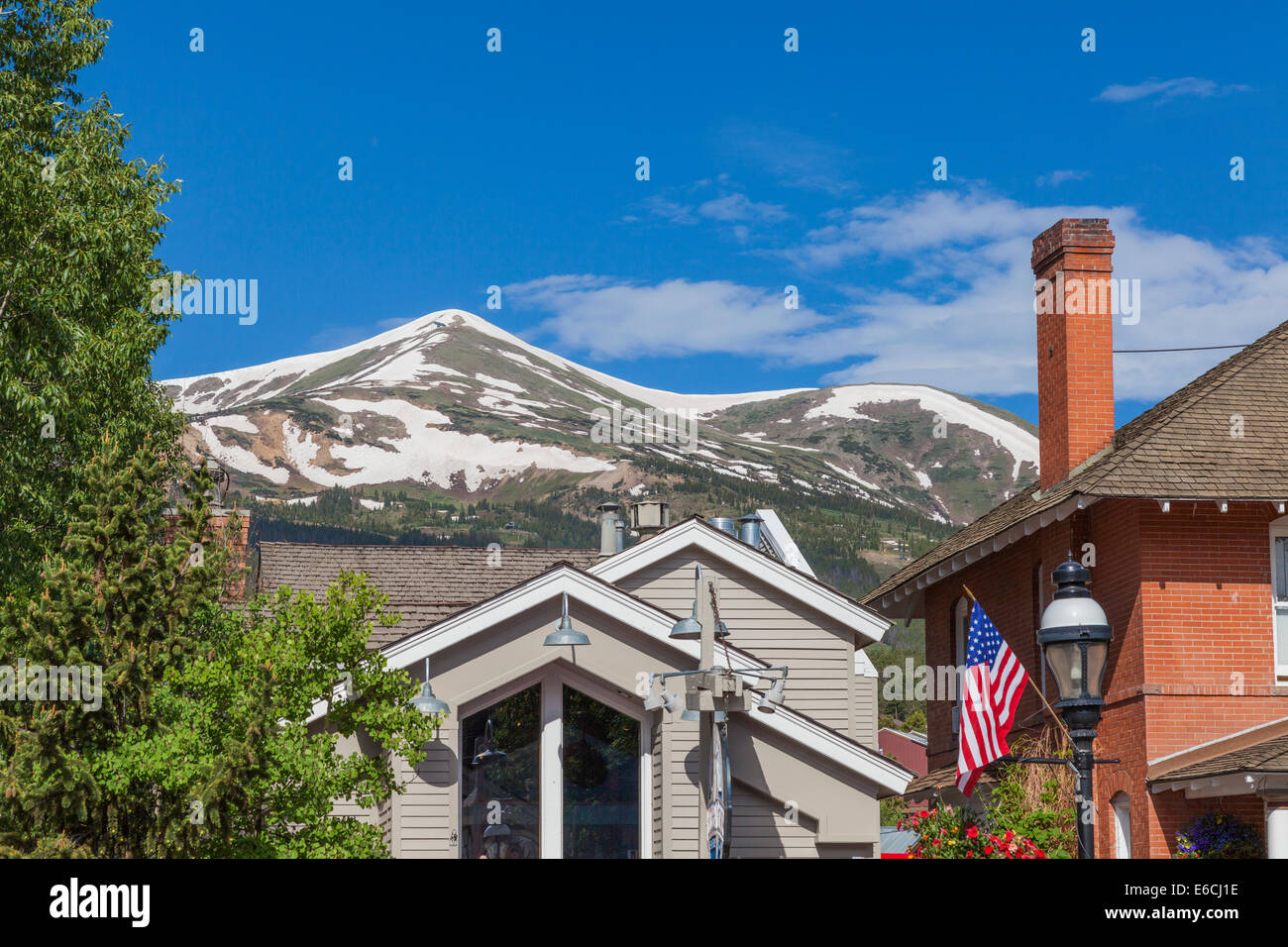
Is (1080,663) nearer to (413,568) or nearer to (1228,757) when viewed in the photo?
(1228,757)

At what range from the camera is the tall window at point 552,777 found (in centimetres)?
1775

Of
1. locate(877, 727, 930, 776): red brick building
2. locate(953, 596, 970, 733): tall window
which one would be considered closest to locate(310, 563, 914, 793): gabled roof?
locate(953, 596, 970, 733): tall window

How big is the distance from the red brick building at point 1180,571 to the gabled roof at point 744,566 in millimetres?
2657

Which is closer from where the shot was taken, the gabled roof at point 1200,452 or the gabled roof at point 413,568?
the gabled roof at point 1200,452

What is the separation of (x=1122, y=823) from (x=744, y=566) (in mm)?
7006

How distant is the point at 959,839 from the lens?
62.1 feet

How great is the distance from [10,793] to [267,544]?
17.8 meters

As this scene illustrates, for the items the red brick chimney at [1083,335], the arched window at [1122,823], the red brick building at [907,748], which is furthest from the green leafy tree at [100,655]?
the red brick building at [907,748]

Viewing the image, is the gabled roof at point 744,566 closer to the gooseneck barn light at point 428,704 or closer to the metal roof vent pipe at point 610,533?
the metal roof vent pipe at point 610,533

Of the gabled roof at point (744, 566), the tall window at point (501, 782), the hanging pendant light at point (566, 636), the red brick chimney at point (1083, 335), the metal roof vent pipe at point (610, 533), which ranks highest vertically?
the red brick chimney at point (1083, 335)

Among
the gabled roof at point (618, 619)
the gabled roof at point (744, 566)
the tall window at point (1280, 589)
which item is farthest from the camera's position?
the gabled roof at point (744, 566)
